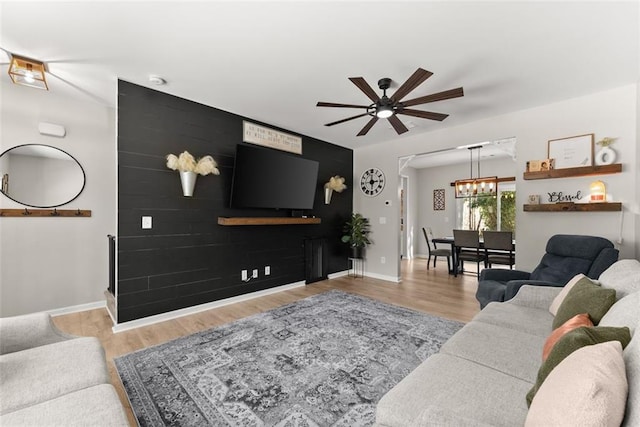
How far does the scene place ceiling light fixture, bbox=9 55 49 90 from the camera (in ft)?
7.93

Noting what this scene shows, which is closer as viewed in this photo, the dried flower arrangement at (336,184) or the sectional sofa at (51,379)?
the sectional sofa at (51,379)

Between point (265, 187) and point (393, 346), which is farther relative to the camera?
point (265, 187)

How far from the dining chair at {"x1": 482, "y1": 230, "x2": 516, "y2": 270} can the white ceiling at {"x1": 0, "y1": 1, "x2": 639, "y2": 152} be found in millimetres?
2378

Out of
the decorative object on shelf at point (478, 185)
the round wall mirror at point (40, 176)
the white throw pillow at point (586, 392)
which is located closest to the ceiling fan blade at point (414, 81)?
the white throw pillow at point (586, 392)

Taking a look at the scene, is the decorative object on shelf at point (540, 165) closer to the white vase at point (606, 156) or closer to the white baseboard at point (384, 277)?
the white vase at point (606, 156)

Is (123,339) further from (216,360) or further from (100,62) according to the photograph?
(100,62)

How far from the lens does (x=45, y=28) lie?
2.05 metres

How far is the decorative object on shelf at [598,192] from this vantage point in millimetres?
3033

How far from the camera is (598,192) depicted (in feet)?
10.0

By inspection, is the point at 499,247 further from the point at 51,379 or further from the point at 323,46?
the point at 51,379

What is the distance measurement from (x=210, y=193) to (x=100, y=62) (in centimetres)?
164

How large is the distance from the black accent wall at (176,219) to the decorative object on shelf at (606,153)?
411cm

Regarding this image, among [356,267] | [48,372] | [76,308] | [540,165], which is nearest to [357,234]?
[356,267]

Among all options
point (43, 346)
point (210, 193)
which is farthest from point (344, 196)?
point (43, 346)
